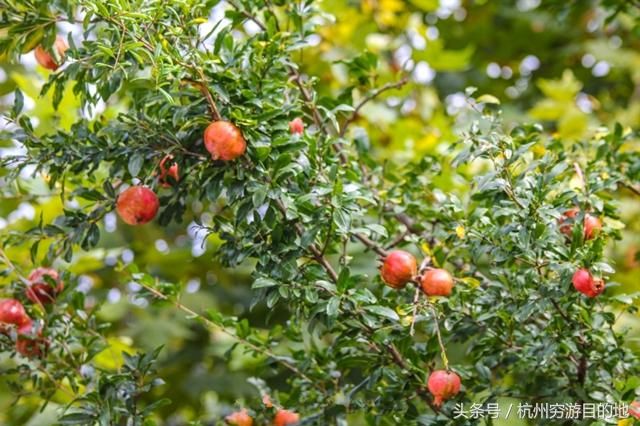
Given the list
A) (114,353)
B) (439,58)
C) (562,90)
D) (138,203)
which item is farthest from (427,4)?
(138,203)

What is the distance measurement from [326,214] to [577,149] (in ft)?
1.63

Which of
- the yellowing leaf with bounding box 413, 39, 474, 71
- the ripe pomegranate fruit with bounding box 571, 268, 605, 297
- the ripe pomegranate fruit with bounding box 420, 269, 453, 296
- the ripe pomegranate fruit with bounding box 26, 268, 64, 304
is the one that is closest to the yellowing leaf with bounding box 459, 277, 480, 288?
the ripe pomegranate fruit with bounding box 420, 269, 453, 296

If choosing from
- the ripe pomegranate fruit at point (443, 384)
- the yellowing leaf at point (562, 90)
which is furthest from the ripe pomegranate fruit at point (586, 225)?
the yellowing leaf at point (562, 90)

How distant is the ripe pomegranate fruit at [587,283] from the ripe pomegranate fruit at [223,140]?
373mm

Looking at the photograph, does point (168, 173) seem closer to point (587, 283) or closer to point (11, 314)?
point (11, 314)

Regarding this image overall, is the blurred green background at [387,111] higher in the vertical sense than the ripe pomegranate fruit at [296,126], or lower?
lower

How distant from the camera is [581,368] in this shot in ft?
3.16

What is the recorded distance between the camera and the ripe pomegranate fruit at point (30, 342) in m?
1.03

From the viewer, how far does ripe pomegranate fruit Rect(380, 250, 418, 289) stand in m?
0.94

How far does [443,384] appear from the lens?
91 centimetres

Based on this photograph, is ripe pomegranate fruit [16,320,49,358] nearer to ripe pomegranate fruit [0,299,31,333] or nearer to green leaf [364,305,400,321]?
ripe pomegranate fruit [0,299,31,333]

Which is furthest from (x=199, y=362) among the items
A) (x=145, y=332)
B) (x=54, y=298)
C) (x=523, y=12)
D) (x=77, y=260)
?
(x=523, y=12)

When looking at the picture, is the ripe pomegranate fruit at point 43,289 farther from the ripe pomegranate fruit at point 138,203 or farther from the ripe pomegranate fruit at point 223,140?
the ripe pomegranate fruit at point 223,140

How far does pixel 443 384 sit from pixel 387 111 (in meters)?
1.12
